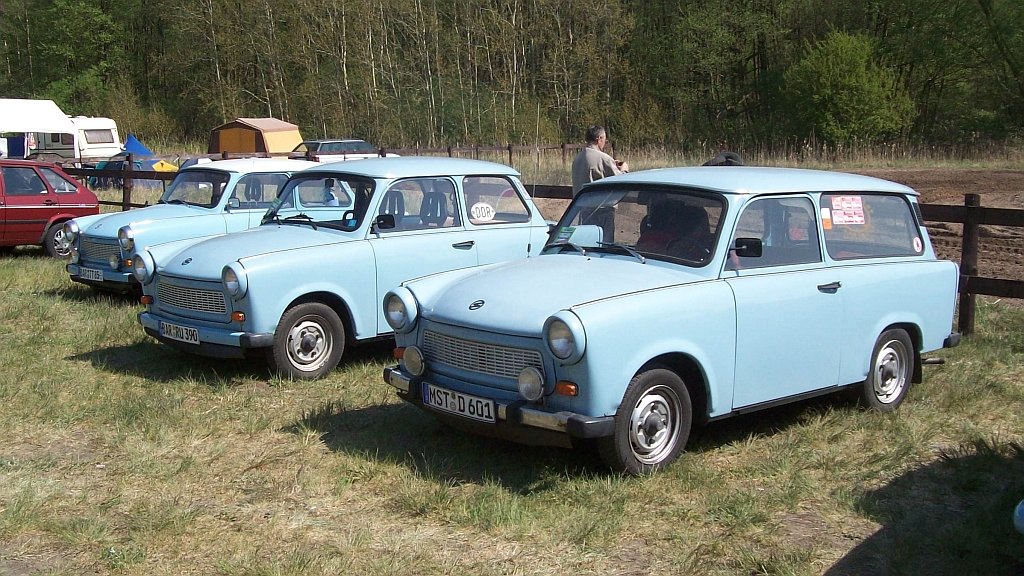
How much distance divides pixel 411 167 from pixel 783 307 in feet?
11.7

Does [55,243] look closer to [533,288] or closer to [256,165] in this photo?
[256,165]

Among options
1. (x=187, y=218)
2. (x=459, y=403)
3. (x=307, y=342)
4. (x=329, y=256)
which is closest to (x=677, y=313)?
(x=459, y=403)

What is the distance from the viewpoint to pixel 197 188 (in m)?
11.2

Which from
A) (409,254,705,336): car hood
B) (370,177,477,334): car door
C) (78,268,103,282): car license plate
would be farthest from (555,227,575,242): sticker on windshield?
(78,268,103,282): car license plate

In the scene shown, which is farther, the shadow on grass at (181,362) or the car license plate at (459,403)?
the shadow on grass at (181,362)

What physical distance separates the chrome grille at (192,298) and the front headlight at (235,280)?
0.20 metres

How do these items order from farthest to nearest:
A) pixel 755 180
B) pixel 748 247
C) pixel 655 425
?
pixel 755 180 → pixel 748 247 → pixel 655 425

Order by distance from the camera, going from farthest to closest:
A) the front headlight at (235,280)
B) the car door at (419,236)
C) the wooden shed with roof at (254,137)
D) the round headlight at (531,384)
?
the wooden shed with roof at (254,137) < the car door at (419,236) < the front headlight at (235,280) < the round headlight at (531,384)

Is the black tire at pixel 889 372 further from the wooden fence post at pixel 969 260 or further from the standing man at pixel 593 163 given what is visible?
the standing man at pixel 593 163

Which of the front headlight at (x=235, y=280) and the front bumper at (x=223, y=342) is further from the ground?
the front headlight at (x=235, y=280)

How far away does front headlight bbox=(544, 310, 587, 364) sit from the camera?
4.80 meters

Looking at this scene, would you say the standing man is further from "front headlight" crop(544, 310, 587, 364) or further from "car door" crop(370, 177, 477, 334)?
"front headlight" crop(544, 310, 587, 364)

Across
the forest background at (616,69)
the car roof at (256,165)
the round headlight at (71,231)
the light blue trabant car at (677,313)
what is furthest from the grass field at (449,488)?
the forest background at (616,69)

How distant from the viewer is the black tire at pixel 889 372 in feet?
21.1
